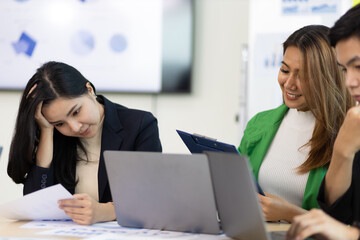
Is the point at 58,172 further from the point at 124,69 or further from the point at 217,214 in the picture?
the point at 124,69

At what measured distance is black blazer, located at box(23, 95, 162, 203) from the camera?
187cm

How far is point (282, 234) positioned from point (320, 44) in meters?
0.81

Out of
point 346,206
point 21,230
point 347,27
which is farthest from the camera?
point 346,206

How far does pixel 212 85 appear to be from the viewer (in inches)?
135

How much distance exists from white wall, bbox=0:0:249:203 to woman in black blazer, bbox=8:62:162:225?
1434 mm

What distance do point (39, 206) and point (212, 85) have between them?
6.72 feet

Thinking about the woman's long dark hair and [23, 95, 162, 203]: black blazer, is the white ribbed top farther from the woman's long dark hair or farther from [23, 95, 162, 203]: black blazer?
the woman's long dark hair

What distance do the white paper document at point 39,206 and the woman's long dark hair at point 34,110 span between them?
314 millimetres

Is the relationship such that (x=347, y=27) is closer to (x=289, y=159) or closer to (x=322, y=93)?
(x=322, y=93)

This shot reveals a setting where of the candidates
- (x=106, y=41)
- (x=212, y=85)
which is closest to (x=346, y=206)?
(x=212, y=85)

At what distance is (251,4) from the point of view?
3.10m

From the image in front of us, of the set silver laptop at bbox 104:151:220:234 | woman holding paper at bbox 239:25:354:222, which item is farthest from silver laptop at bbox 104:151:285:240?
woman holding paper at bbox 239:25:354:222

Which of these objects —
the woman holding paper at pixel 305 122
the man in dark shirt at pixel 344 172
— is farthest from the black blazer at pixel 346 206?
the woman holding paper at pixel 305 122

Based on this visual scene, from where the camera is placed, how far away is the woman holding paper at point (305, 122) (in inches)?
73.7
